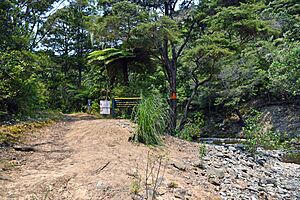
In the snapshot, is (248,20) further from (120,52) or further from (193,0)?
(120,52)

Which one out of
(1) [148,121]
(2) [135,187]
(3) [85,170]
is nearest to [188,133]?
(1) [148,121]

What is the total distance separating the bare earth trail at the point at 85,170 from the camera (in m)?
3.04

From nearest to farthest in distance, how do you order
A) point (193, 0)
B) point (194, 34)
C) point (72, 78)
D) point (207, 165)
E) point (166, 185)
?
point (166, 185) → point (207, 165) → point (193, 0) → point (194, 34) → point (72, 78)

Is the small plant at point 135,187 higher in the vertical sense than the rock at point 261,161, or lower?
higher

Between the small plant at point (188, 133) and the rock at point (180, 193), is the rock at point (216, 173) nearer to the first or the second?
the rock at point (180, 193)

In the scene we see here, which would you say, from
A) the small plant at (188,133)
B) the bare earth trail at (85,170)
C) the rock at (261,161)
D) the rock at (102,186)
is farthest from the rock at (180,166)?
the small plant at (188,133)

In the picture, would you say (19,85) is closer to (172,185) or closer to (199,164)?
(199,164)

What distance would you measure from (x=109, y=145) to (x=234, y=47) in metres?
7.29

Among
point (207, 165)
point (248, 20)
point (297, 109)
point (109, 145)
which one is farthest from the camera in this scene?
point (297, 109)

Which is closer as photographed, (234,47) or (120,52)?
(234,47)

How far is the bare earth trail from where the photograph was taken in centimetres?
304

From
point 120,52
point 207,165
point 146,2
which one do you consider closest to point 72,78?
point 120,52

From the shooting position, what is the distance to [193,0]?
38.3 feet

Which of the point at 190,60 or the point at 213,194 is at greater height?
the point at 190,60
